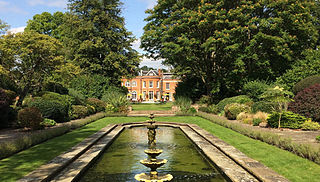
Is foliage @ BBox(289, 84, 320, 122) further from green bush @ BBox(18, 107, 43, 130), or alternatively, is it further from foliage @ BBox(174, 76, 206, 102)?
foliage @ BBox(174, 76, 206, 102)

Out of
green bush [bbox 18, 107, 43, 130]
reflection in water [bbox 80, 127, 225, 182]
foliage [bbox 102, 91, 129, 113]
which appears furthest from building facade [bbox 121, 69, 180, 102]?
reflection in water [bbox 80, 127, 225, 182]

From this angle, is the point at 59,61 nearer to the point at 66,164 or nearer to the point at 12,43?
the point at 12,43

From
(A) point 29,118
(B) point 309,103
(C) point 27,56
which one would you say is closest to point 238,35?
(B) point 309,103

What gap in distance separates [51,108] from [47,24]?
104 feet

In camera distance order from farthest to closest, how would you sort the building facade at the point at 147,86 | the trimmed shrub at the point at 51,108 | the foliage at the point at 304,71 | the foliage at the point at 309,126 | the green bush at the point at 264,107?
the building facade at the point at 147,86 → the foliage at the point at 304,71 → the green bush at the point at 264,107 → the trimmed shrub at the point at 51,108 → the foliage at the point at 309,126

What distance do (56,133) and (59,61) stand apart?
1038cm

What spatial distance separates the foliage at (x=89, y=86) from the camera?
36000mm

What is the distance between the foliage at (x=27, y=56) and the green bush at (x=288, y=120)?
1590 cm

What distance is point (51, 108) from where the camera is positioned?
729 inches

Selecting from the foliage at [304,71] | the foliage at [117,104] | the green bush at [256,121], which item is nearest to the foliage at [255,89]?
the foliage at [304,71]

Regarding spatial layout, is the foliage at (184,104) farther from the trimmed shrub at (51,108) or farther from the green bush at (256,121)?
the trimmed shrub at (51,108)

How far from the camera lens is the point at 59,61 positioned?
22750 mm

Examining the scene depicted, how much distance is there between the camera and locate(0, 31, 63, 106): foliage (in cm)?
2003

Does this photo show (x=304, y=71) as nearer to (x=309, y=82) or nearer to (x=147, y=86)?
(x=309, y=82)
